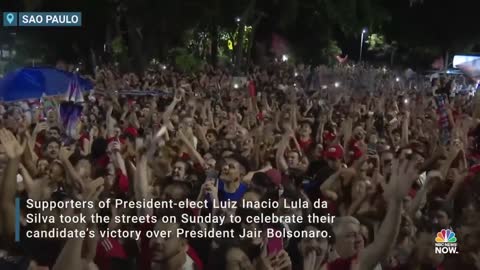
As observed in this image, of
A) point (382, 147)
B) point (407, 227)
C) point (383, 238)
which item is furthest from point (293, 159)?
point (383, 238)

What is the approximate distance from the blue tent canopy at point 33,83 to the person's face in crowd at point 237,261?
23.9ft

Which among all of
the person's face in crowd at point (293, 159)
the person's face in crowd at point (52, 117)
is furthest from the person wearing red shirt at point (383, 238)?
the person's face in crowd at point (52, 117)

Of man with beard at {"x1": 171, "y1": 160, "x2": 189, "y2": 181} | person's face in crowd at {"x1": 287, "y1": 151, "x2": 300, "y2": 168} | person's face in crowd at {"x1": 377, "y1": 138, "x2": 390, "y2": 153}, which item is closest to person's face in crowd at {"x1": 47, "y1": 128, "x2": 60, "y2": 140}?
man with beard at {"x1": 171, "y1": 160, "x2": 189, "y2": 181}

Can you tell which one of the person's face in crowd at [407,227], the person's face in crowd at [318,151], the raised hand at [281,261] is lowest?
the raised hand at [281,261]

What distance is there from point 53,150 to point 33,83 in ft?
18.4

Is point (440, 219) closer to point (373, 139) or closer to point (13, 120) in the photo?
point (373, 139)

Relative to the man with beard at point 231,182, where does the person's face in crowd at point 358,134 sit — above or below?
above

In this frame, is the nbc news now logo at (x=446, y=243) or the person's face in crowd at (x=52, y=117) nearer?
the nbc news now logo at (x=446, y=243)

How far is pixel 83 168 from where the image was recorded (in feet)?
17.1

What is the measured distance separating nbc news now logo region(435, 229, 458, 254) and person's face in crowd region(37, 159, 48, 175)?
251 cm

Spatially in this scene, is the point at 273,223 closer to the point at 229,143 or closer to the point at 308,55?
the point at 229,143

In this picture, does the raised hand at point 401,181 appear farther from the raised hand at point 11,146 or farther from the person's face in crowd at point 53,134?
the person's face in crowd at point 53,134

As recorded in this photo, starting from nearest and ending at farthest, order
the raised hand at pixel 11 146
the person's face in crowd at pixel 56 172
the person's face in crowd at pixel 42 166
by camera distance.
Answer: the raised hand at pixel 11 146
the person's face in crowd at pixel 56 172
the person's face in crowd at pixel 42 166

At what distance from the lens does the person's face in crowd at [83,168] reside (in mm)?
5105
